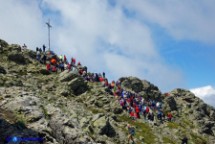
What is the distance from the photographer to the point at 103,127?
1916 inches

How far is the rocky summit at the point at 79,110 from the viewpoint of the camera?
2994cm

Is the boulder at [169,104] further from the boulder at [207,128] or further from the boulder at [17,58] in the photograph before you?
the boulder at [17,58]

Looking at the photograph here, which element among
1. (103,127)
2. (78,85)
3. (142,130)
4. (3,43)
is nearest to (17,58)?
(3,43)

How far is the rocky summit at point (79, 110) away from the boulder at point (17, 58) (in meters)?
0.04

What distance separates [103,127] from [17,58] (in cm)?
3341

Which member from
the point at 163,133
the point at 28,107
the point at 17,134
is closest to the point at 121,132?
the point at 163,133

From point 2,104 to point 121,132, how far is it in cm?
2729

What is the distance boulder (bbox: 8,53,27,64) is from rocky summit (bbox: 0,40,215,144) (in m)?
0.04

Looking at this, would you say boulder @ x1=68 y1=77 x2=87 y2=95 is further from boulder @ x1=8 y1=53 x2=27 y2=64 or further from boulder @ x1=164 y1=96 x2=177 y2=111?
boulder @ x1=164 y1=96 x2=177 y2=111

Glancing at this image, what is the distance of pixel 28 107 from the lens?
31656 millimetres

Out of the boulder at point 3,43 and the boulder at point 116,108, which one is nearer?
the boulder at point 116,108

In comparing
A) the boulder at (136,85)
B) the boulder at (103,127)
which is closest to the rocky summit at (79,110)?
the boulder at (103,127)

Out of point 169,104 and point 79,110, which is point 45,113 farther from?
point 169,104

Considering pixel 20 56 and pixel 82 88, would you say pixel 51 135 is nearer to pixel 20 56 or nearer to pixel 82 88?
pixel 82 88
